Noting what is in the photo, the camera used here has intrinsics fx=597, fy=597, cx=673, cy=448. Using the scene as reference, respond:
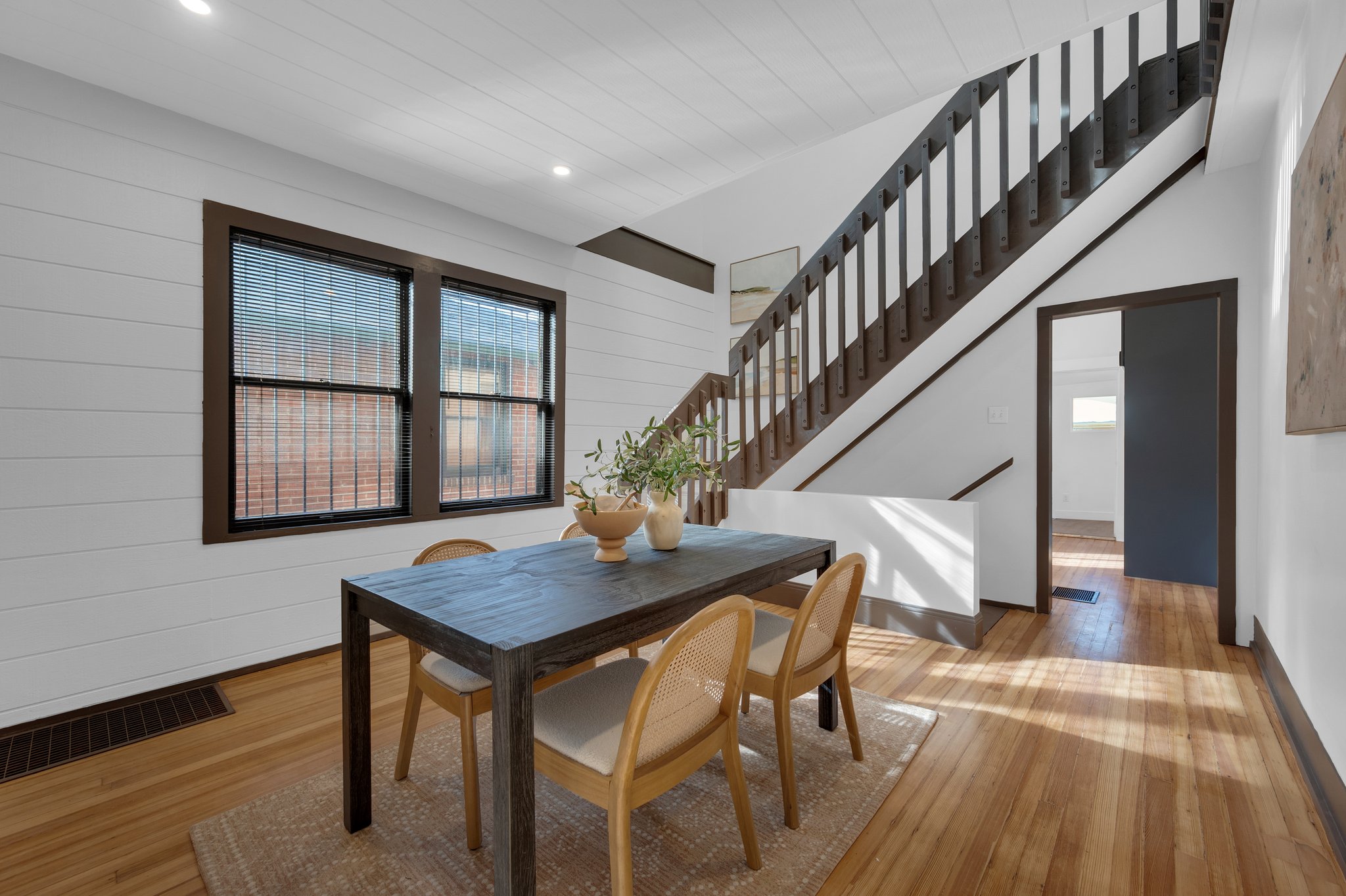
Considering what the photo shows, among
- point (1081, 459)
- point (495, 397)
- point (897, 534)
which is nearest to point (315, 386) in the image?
point (495, 397)

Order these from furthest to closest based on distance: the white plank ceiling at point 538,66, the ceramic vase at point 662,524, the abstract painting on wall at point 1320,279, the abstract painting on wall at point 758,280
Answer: the abstract painting on wall at point 758,280, the ceramic vase at point 662,524, the white plank ceiling at point 538,66, the abstract painting on wall at point 1320,279

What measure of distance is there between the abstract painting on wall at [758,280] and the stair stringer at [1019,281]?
1.76m

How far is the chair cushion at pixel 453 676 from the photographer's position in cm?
175

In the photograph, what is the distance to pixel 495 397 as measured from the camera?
407 cm

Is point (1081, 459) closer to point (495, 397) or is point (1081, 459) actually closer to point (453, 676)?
point (495, 397)

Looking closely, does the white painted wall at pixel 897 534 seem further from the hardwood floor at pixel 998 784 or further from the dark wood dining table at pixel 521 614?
the dark wood dining table at pixel 521 614

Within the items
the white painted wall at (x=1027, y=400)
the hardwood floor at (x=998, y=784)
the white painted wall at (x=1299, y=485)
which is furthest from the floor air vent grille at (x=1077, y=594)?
the white painted wall at (x=1299, y=485)

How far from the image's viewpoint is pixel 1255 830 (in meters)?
1.76

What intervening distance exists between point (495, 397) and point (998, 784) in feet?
11.2

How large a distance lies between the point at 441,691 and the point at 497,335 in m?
2.79

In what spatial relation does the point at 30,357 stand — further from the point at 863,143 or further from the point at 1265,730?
the point at 863,143

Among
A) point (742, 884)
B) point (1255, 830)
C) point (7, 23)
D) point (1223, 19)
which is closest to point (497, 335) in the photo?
point (7, 23)

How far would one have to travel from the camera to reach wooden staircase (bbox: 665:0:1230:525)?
2758 mm

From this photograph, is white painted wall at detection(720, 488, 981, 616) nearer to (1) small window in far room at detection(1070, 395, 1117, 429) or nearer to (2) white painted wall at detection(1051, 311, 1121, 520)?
(2) white painted wall at detection(1051, 311, 1121, 520)
